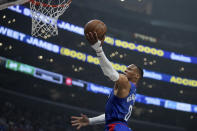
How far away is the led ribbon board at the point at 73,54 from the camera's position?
20.5m

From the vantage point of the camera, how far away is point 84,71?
78.6ft

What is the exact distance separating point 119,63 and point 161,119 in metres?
6.83

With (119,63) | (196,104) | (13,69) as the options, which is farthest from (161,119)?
(13,69)

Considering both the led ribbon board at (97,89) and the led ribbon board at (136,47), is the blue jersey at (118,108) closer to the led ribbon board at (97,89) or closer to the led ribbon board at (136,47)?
the led ribbon board at (97,89)

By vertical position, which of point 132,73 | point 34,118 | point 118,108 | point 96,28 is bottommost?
point 34,118

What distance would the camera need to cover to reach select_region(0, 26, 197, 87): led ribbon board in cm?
2055

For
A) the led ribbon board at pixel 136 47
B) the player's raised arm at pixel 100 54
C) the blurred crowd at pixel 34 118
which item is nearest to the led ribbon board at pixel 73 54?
the led ribbon board at pixel 136 47

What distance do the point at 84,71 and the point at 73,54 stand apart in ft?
6.21

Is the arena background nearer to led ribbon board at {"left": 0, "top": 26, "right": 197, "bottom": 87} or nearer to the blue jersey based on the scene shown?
led ribbon board at {"left": 0, "top": 26, "right": 197, "bottom": 87}

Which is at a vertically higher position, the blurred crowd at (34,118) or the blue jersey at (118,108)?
the blue jersey at (118,108)

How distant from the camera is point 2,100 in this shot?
71.9 ft

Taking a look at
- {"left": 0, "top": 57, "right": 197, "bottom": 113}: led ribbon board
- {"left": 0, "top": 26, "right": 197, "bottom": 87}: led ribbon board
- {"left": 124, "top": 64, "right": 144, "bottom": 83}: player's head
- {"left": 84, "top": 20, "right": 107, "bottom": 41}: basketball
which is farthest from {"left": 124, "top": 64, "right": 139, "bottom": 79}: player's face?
{"left": 0, "top": 57, "right": 197, "bottom": 113}: led ribbon board

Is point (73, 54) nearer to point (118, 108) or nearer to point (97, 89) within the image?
point (97, 89)

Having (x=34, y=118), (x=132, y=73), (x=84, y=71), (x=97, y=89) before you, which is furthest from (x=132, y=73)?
(x=84, y=71)
